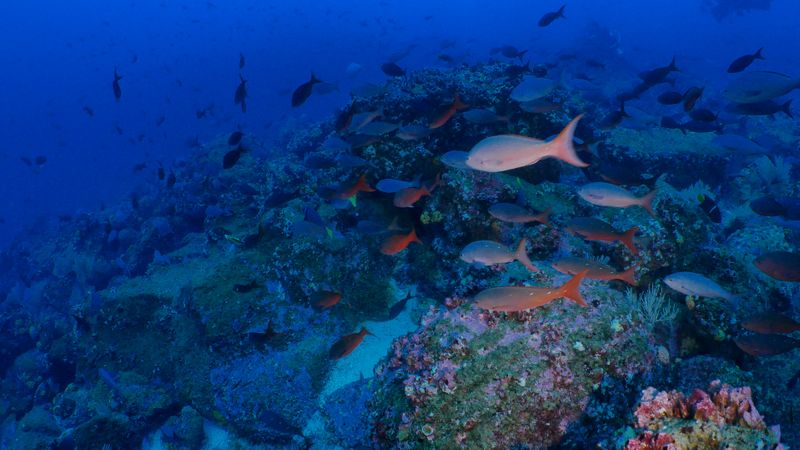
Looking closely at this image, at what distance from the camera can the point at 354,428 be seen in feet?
16.3

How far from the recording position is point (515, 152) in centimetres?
308

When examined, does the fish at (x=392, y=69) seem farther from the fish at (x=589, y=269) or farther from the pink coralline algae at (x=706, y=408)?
the pink coralline algae at (x=706, y=408)

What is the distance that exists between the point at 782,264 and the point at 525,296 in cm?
326

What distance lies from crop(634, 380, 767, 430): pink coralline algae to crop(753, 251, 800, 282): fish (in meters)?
2.52

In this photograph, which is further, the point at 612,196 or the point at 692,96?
the point at 692,96

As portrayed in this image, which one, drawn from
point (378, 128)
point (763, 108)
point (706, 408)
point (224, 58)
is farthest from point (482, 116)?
point (224, 58)

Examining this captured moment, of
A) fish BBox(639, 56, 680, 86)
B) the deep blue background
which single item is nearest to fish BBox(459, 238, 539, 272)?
fish BBox(639, 56, 680, 86)

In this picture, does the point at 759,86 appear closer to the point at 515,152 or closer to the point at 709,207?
the point at 709,207

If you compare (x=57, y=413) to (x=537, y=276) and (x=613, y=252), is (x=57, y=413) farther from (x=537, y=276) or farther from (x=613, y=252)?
(x=613, y=252)

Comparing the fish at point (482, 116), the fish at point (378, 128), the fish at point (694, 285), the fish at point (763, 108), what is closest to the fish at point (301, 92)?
the fish at point (378, 128)

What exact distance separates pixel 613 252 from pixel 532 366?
2.70 metres

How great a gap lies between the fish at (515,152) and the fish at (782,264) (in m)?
3.09

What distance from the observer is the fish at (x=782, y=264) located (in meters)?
4.14

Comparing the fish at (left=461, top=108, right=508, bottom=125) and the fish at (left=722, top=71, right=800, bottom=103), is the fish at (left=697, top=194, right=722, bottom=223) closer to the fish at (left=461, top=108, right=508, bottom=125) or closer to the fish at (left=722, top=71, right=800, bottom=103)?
the fish at (left=722, top=71, right=800, bottom=103)
